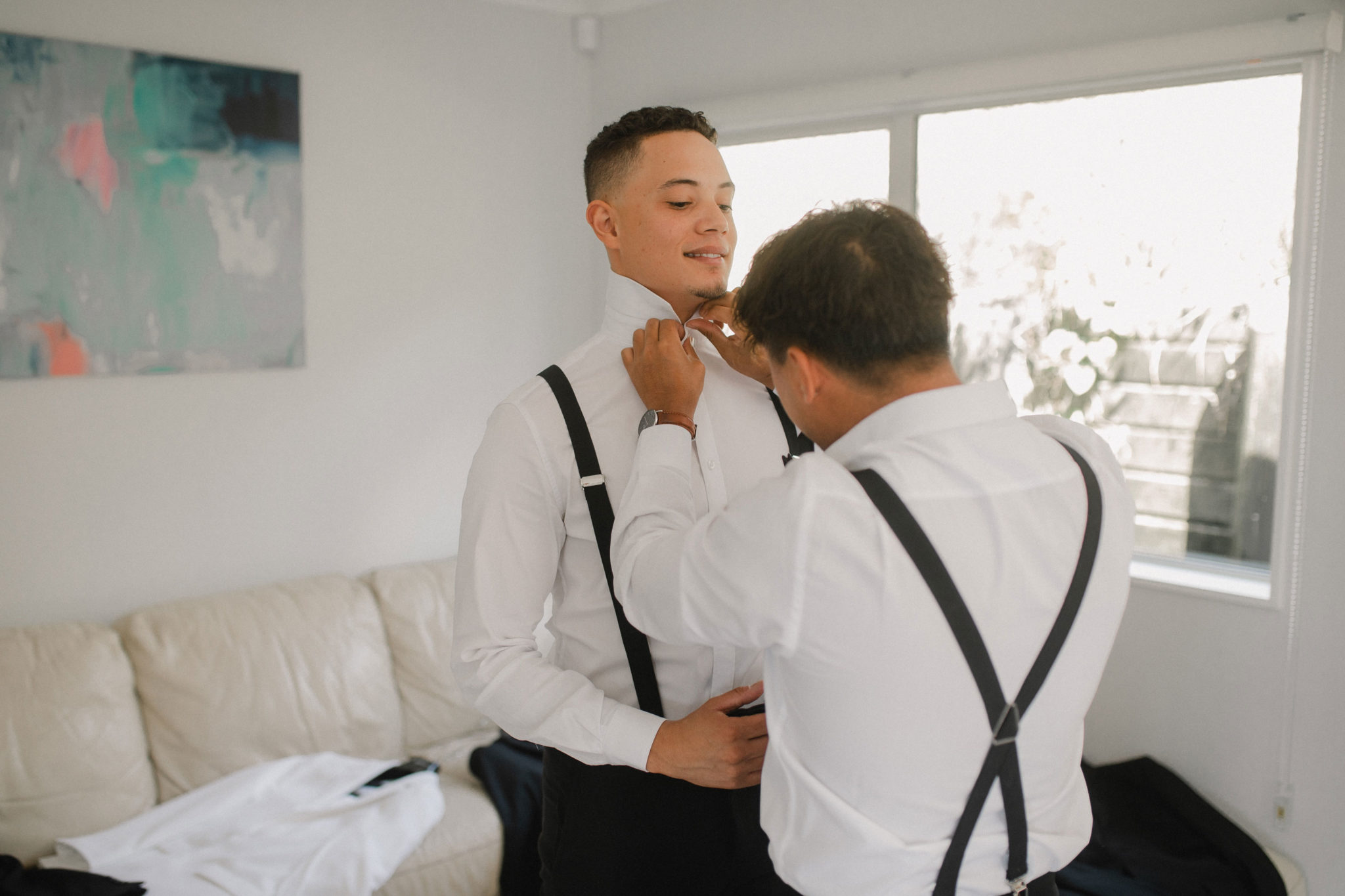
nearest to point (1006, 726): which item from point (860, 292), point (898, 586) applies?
point (898, 586)

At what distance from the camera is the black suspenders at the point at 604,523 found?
1.18 m

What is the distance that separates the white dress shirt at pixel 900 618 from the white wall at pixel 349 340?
2.24 meters

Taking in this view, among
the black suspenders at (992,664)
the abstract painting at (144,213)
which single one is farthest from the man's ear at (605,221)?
the abstract painting at (144,213)

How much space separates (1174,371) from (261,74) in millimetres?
2699

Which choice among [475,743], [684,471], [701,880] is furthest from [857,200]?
[475,743]

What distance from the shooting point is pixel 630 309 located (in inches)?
52.6

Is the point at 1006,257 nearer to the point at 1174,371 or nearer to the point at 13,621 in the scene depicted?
the point at 1174,371

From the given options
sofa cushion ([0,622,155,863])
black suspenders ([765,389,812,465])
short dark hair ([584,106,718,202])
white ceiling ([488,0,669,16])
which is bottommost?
sofa cushion ([0,622,155,863])

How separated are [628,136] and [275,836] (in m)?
1.96

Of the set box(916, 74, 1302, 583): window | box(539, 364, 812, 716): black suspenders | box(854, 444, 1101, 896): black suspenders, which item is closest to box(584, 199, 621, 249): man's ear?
box(539, 364, 812, 716): black suspenders

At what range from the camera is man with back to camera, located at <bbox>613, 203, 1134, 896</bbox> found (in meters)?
0.84

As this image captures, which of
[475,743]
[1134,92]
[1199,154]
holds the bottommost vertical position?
[475,743]

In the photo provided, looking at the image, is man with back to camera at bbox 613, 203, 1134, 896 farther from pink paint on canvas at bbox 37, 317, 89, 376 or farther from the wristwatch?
pink paint on canvas at bbox 37, 317, 89, 376

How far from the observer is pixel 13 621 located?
2.55 metres
